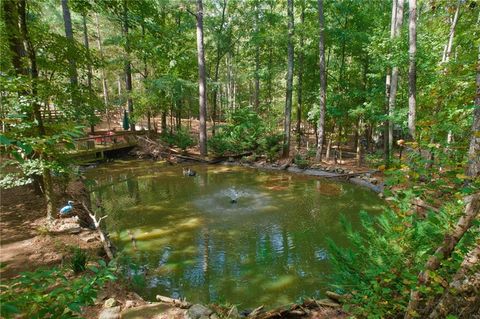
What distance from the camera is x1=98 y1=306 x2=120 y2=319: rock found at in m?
3.37

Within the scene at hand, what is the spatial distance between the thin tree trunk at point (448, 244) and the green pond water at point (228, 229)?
2.50 metres

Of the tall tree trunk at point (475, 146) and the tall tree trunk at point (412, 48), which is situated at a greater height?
the tall tree trunk at point (412, 48)

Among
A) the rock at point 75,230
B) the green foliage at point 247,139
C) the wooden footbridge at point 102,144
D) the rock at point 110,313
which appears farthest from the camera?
the green foliage at point 247,139

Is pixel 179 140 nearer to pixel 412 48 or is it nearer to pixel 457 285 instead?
pixel 412 48

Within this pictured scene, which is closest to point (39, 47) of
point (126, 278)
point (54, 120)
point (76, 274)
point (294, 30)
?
point (54, 120)

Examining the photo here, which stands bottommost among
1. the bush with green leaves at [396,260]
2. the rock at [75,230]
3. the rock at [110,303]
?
the rock at [110,303]

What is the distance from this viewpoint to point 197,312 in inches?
143

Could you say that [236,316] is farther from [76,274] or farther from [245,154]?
[245,154]

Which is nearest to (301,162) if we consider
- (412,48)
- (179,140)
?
(412,48)

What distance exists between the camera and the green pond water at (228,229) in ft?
15.8

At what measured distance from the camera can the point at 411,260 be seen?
2779 millimetres

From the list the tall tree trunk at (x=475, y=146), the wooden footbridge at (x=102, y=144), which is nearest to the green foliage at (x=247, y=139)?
the wooden footbridge at (x=102, y=144)

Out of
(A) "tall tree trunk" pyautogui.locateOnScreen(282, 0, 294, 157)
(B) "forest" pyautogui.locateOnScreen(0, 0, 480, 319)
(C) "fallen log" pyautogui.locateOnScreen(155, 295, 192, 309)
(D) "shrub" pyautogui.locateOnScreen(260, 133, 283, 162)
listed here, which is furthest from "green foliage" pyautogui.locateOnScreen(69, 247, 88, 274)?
(A) "tall tree trunk" pyautogui.locateOnScreen(282, 0, 294, 157)

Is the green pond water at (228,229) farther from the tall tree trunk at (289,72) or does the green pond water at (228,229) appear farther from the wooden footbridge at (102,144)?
the tall tree trunk at (289,72)
